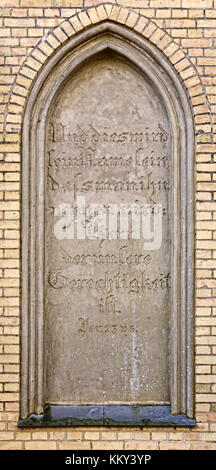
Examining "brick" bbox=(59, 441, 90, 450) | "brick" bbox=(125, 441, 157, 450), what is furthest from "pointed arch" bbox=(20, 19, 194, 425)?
"brick" bbox=(59, 441, 90, 450)

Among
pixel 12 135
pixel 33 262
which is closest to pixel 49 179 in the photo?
pixel 12 135

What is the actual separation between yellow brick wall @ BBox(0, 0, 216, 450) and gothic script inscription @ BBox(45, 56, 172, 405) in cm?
27

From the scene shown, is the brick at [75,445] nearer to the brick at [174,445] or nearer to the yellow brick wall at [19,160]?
the yellow brick wall at [19,160]

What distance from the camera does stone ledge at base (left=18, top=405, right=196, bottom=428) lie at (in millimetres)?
3197

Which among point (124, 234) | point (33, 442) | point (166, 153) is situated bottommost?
point (33, 442)

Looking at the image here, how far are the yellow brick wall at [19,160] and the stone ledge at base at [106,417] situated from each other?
61mm

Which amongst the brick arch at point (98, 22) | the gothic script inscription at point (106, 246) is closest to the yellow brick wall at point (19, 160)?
the brick arch at point (98, 22)

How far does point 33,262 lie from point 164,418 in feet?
5.14

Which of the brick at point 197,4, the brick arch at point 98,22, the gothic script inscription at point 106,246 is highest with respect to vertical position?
the brick at point 197,4

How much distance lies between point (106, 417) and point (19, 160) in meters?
2.09

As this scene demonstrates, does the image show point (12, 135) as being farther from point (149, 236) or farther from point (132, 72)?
point (149, 236)

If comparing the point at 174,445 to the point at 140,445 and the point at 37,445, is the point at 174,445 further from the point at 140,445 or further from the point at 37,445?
the point at 37,445

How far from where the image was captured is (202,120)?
127 inches

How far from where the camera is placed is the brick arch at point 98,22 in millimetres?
3199
